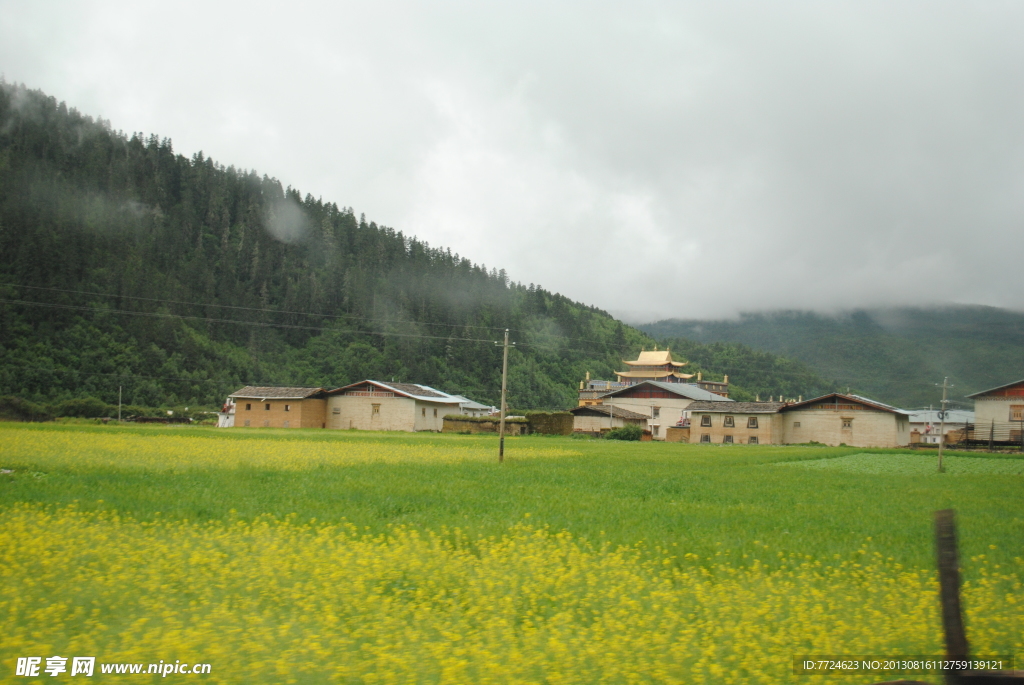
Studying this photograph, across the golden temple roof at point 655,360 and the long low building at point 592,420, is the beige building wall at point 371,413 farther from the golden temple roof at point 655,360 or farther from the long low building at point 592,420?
the golden temple roof at point 655,360

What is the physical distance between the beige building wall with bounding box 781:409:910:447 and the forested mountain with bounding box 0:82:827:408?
53008 mm

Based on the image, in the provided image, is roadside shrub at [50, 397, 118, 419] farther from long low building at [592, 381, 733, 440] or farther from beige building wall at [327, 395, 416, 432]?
long low building at [592, 381, 733, 440]

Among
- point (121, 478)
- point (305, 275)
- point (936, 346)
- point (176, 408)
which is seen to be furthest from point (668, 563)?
point (305, 275)

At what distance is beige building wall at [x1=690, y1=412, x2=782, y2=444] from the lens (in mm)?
65625

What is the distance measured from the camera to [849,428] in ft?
208

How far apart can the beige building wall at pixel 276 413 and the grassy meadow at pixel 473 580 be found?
160ft

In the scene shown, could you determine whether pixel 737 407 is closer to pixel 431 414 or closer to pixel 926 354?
pixel 431 414

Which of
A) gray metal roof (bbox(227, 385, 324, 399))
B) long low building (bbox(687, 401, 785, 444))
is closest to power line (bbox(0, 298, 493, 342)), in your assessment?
gray metal roof (bbox(227, 385, 324, 399))

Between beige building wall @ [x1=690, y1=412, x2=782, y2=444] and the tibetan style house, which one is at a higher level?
the tibetan style house

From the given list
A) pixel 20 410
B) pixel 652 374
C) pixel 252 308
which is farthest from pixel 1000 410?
pixel 252 308

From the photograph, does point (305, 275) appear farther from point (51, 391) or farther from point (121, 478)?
point (121, 478)

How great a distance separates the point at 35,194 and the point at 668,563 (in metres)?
109

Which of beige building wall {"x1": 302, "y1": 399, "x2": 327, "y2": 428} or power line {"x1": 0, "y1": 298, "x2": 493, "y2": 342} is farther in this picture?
power line {"x1": 0, "y1": 298, "x2": 493, "y2": 342}

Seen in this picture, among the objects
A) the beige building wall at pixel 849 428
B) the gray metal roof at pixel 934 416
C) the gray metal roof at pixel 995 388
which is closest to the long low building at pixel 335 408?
the beige building wall at pixel 849 428
